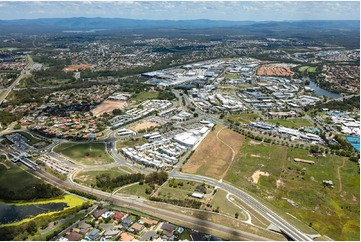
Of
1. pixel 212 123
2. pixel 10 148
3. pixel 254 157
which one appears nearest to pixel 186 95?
pixel 212 123

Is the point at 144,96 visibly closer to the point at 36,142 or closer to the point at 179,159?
the point at 36,142

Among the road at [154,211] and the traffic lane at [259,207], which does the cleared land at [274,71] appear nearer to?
the traffic lane at [259,207]

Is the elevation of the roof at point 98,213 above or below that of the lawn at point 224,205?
above

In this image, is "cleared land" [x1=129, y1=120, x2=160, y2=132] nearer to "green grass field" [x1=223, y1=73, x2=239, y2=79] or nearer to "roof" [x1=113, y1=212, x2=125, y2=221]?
"roof" [x1=113, y1=212, x2=125, y2=221]

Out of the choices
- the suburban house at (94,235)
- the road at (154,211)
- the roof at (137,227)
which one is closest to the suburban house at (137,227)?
the roof at (137,227)

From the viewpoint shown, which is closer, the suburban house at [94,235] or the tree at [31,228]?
the suburban house at [94,235]

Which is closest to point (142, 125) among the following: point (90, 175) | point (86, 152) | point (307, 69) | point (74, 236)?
point (86, 152)

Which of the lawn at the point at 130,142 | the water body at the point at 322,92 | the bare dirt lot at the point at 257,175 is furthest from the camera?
the water body at the point at 322,92
